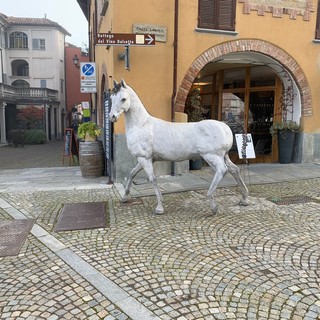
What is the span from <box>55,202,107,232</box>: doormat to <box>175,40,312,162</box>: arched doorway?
341 centimetres

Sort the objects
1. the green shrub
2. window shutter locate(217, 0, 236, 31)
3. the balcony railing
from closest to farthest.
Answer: window shutter locate(217, 0, 236, 31) < the green shrub < the balcony railing

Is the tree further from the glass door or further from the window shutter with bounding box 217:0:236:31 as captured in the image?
the window shutter with bounding box 217:0:236:31

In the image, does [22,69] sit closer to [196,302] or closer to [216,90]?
[216,90]

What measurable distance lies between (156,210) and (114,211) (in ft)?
2.39

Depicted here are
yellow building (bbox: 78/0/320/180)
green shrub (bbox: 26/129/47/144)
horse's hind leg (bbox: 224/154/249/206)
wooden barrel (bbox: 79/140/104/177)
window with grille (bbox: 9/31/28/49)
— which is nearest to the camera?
horse's hind leg (bbox: 224/154/249/206)

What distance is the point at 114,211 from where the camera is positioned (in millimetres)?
5250

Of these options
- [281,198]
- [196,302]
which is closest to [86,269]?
[196,302]

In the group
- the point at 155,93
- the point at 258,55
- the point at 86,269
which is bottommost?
the point at 86,269

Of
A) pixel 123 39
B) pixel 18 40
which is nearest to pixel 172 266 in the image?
pixel 123 39

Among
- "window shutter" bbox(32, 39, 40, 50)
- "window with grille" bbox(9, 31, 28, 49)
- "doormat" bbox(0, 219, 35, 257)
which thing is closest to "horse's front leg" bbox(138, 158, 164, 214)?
"doormat" bbox(0, 219, 35, 257)

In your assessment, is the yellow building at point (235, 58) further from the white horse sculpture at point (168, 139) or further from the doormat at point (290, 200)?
the doormat at point (290, 200)

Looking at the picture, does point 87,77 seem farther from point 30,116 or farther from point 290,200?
point 30,116

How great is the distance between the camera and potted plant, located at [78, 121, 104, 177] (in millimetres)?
8070

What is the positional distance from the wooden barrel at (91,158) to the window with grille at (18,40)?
94.7 feet
